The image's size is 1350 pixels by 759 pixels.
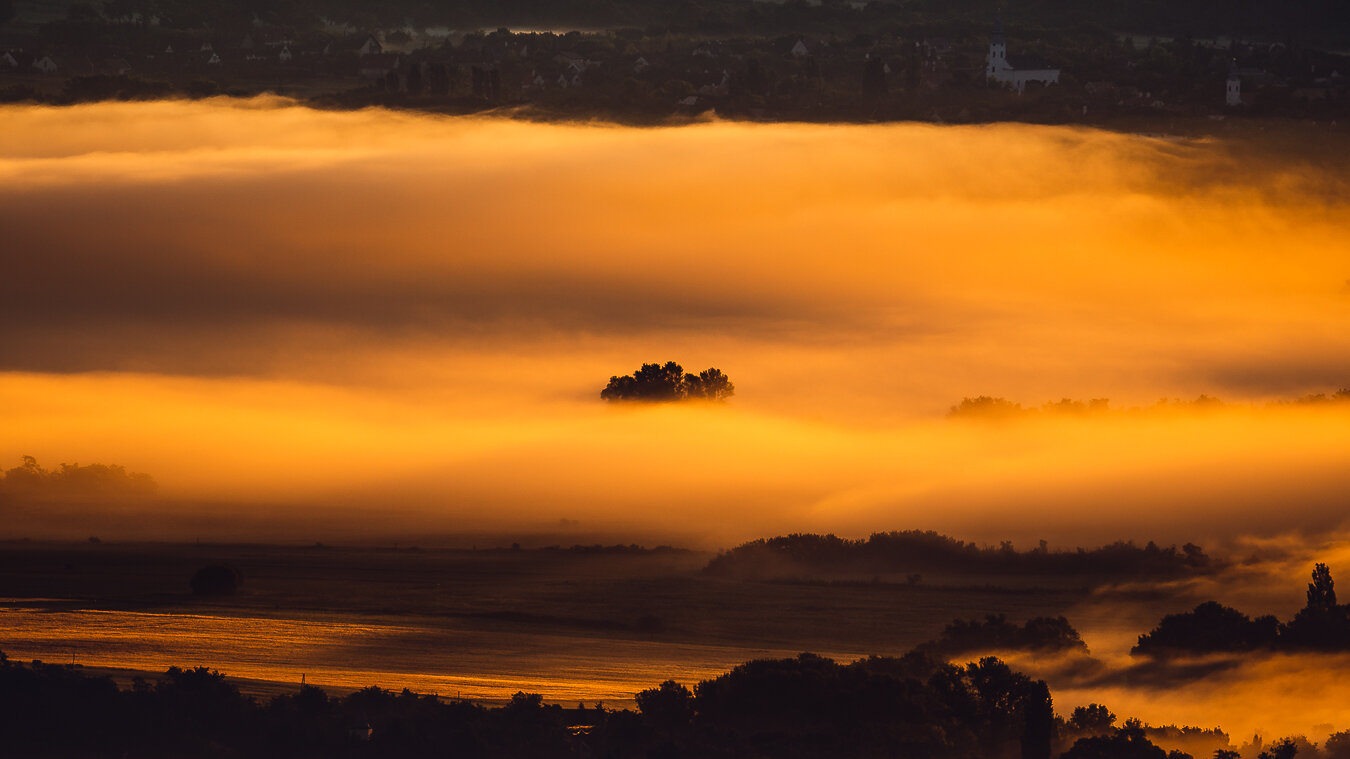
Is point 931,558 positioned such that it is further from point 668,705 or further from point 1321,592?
point 668,705

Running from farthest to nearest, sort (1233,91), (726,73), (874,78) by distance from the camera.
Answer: (726,73), (874,78), (1233,91)

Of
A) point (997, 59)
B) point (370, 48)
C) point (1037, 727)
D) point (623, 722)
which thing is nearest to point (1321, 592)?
point (1037, 727)

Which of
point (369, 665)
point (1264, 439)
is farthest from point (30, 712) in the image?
point (1264, 439)

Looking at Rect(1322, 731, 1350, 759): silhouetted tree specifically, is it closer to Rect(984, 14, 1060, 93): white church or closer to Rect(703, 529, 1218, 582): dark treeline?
Rect(703, 529, 1218, 582): dark treeline

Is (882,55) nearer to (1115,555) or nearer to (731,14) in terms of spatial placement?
(731,14)

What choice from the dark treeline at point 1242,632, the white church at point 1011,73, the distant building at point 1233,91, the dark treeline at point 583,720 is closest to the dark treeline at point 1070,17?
the white church at point 1011,73
